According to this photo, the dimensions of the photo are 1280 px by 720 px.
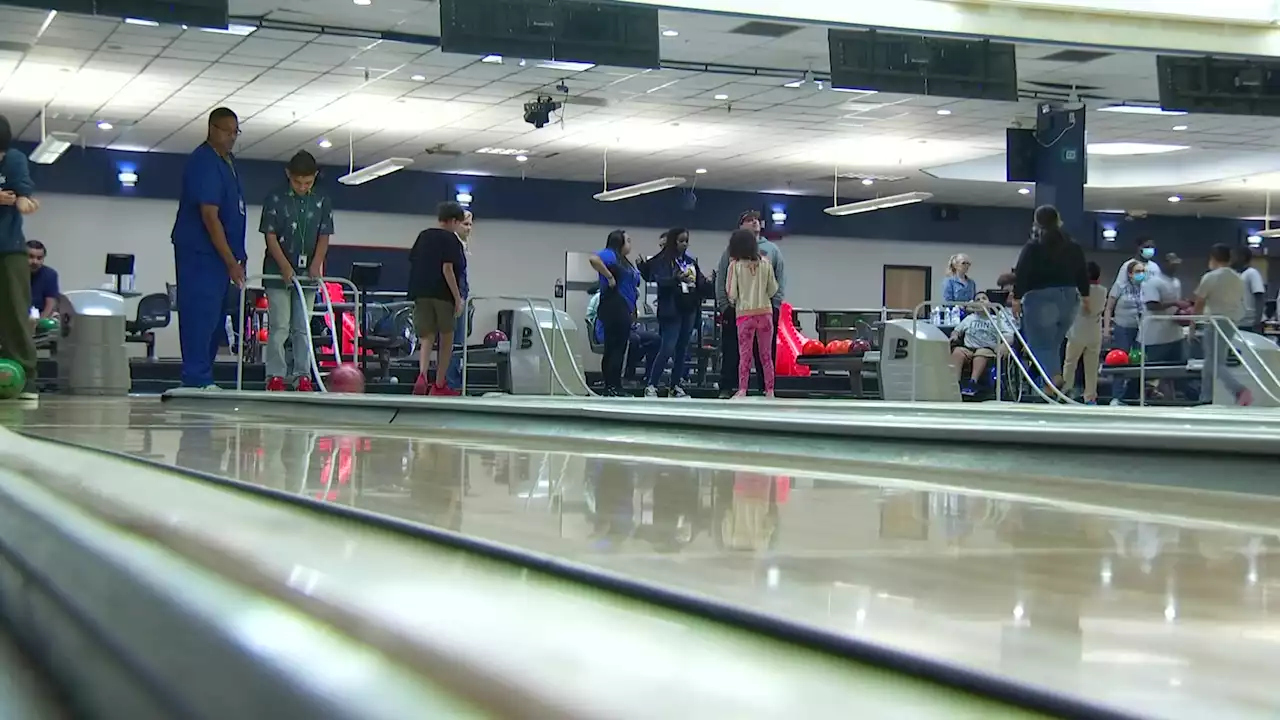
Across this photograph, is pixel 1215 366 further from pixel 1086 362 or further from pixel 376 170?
pixel 376 170

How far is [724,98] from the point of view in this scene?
17172 mm

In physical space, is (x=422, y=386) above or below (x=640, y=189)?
below

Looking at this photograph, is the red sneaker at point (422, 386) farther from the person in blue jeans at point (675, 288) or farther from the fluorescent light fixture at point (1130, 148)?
the fluorescent light fixture at point (1130, 148)

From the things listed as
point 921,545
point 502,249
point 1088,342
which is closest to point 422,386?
point 1088,342

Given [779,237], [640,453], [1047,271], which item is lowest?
[640,453]

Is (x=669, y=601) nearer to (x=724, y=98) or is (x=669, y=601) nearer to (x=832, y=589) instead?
(x=832, y=589)

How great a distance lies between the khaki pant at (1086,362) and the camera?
10.5m

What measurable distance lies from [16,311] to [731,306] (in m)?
6.19

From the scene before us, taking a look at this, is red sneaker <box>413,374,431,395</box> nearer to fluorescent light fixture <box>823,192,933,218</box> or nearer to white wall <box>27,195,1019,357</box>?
white wall <box>27,195,1019,357</box>

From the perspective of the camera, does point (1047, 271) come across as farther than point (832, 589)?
Yes

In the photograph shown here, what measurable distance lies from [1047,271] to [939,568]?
8.29 metres

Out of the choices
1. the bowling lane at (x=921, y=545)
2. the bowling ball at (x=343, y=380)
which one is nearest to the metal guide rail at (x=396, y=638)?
the bowling lane at (x=921, y=545)

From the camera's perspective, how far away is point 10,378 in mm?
6930

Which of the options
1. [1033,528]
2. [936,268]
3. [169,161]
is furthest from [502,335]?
[936,268]
